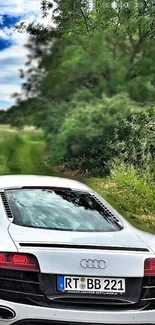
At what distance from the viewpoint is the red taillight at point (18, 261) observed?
5.05 metres

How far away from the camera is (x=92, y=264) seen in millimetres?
5059

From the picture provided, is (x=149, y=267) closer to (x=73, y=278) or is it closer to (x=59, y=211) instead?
(x=73, y=278)

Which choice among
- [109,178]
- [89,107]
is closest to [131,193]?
[109,178]

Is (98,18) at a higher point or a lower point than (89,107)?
higher

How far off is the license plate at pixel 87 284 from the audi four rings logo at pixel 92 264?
0.08m

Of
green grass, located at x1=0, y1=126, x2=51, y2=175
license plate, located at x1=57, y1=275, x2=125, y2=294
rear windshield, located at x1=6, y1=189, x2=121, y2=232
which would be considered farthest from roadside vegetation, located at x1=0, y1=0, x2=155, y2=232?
license plate, located at x1=57, y1=275, x2=125, y2=294

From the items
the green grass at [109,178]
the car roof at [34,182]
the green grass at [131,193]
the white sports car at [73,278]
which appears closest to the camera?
the white sports car at [73,278]

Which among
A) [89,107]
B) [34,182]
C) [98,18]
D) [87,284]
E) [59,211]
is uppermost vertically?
[98,18]

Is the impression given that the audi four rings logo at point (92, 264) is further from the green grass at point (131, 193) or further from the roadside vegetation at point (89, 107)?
the roadside vegetation at point (89, 107)

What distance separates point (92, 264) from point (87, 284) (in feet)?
0.47

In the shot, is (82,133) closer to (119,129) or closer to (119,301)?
(119,129)

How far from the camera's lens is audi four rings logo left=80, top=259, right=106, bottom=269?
199 inches

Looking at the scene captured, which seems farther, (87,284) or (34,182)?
(34,182)

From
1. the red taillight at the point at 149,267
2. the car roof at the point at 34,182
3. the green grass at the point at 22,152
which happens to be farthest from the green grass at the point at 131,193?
the red taillight at the point at 149,267
